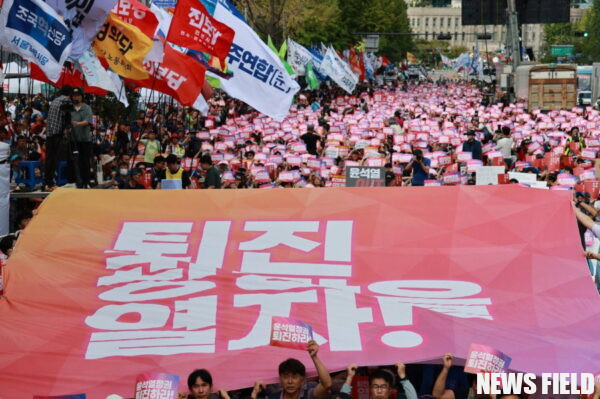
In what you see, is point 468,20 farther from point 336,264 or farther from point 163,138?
point 336,264

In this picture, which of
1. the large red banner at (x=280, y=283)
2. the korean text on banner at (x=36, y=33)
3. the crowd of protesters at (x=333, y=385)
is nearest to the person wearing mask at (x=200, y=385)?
the crowd of protesters at (x=333, y=385)

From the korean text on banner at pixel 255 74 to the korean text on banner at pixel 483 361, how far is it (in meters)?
9.17

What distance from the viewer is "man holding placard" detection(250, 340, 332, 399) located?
24.3 feet

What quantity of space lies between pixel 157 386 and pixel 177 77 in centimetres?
1026

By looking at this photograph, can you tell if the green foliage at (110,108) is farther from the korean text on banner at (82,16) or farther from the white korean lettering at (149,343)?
the white korean lettering at (149,343)

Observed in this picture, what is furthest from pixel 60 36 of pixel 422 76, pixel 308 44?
pixel 422 76

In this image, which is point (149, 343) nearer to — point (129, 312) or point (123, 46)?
point (129, 312)

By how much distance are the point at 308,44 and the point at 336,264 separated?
65.3m

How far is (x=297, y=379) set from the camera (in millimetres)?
7434

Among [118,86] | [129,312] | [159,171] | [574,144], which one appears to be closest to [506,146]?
[574,144]

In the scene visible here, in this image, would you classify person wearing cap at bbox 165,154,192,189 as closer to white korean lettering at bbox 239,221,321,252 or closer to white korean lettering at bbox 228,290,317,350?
white korean lettering at bbox 239,221,321,252

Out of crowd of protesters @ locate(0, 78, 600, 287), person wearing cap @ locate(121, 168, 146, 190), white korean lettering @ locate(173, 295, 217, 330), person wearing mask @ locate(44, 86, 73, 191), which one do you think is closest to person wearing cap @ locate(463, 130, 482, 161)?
crowd of protesters @ locate(0, 78, 600, 287)

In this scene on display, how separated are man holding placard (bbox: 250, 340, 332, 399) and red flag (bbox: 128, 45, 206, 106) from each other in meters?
9.39

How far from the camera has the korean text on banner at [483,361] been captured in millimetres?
6941
